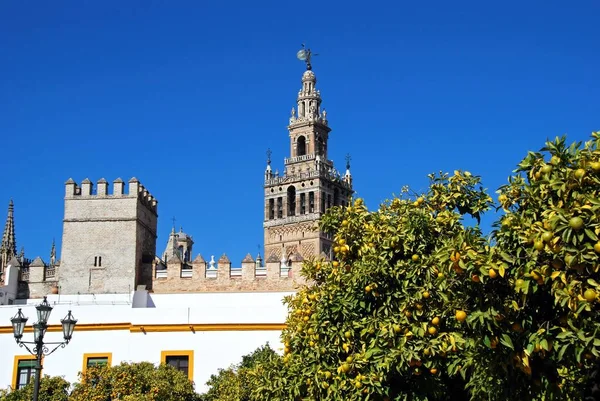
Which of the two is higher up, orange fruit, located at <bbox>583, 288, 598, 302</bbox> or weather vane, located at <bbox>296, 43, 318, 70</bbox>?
weather vane, located at <bbox>296, 43, 318, 70</bbox>

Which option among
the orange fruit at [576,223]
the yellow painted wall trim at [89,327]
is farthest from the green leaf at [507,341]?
the yellow painted wall trim at [89,327]

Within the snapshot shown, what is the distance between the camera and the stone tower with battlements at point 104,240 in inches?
1433

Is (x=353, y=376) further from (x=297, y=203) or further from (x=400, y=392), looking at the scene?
(x=297, y=203)

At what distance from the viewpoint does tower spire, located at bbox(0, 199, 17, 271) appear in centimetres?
5572

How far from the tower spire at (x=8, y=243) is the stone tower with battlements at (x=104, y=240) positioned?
64.0ft

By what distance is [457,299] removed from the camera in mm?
8945

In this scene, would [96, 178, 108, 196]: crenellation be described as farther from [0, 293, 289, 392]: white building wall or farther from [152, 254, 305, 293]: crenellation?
[0, 293, 289, 392]: white building wall

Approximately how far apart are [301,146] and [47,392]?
136 ft

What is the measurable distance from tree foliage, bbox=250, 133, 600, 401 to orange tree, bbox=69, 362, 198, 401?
5.11m

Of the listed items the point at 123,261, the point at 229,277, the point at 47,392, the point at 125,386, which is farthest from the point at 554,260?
the point at 123,261

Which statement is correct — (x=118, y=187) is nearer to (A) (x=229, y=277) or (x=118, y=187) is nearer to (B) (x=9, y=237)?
(A) (x=229, y=277)

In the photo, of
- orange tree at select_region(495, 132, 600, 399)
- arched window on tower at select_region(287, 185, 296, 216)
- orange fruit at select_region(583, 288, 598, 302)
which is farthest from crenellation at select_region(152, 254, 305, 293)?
orange fruit at select_region(583, 288, 598, 302)

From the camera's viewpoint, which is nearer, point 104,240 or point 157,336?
point 157,336

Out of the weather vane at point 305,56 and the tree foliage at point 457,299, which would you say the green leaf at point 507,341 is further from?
the weather vane at point 305,56
